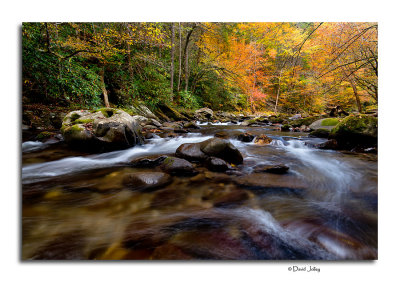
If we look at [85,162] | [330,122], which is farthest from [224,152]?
[330,122]

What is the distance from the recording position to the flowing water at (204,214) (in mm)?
1266

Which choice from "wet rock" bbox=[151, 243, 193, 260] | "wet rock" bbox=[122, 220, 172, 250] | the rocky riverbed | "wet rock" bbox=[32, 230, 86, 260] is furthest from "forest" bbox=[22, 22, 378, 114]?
"wet rock" bbox=[151, 243, 193, 260]

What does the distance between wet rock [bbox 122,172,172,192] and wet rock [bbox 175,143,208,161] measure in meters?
0.79

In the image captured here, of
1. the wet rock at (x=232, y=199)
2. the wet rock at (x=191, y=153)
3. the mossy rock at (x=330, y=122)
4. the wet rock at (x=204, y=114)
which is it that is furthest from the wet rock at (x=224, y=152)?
the wet rock at (x=204, y=114)

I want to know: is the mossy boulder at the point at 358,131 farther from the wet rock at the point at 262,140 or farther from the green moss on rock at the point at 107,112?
the green moss on rock at the point at 107,112

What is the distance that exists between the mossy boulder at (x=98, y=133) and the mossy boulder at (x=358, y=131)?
503cm

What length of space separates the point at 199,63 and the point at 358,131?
11.2 m

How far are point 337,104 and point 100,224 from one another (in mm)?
13096

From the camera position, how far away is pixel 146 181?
7.54 feet

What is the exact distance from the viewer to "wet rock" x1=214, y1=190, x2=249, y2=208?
6.08 ft

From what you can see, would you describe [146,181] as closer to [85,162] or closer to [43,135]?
[85,162]
